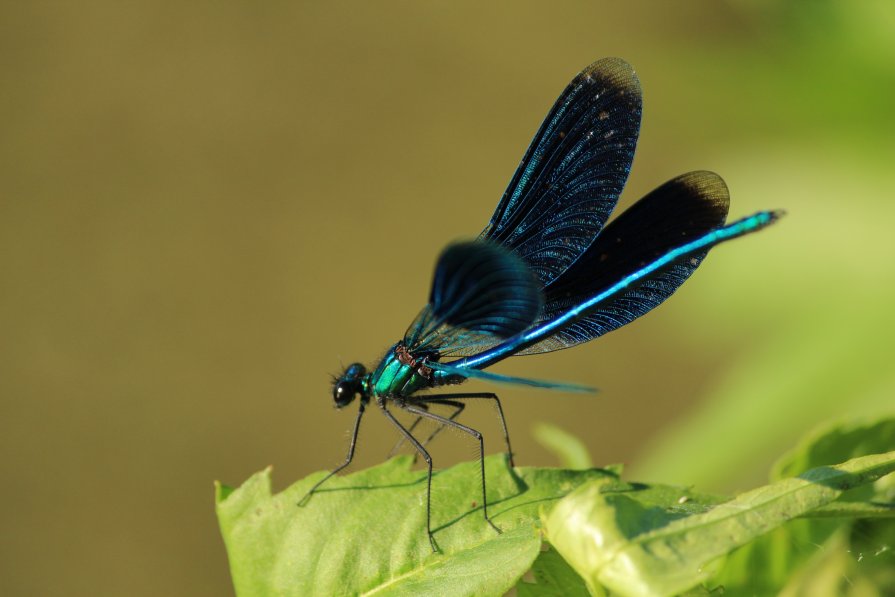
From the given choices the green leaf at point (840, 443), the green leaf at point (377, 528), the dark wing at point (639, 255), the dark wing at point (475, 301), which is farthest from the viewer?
the dark wing at point (639, 255)

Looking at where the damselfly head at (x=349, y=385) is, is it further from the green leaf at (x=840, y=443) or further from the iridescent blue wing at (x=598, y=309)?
the green leaf at (x=840, y=443)

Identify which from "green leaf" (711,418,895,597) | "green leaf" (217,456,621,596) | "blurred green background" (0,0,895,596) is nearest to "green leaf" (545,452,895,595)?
"green leaf" (711,418,895,597)

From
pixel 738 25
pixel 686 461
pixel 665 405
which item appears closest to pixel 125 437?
pixel 665 405

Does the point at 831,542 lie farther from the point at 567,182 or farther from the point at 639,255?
the point at 567,182

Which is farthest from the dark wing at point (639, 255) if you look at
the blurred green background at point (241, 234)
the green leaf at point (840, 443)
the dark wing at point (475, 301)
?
the blurred green background at point (241, 234)

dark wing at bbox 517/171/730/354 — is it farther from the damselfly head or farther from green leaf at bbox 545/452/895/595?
green leaf at bbox 545/452/895/595

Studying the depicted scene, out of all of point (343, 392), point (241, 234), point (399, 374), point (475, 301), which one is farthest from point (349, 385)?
point (241, 234)
